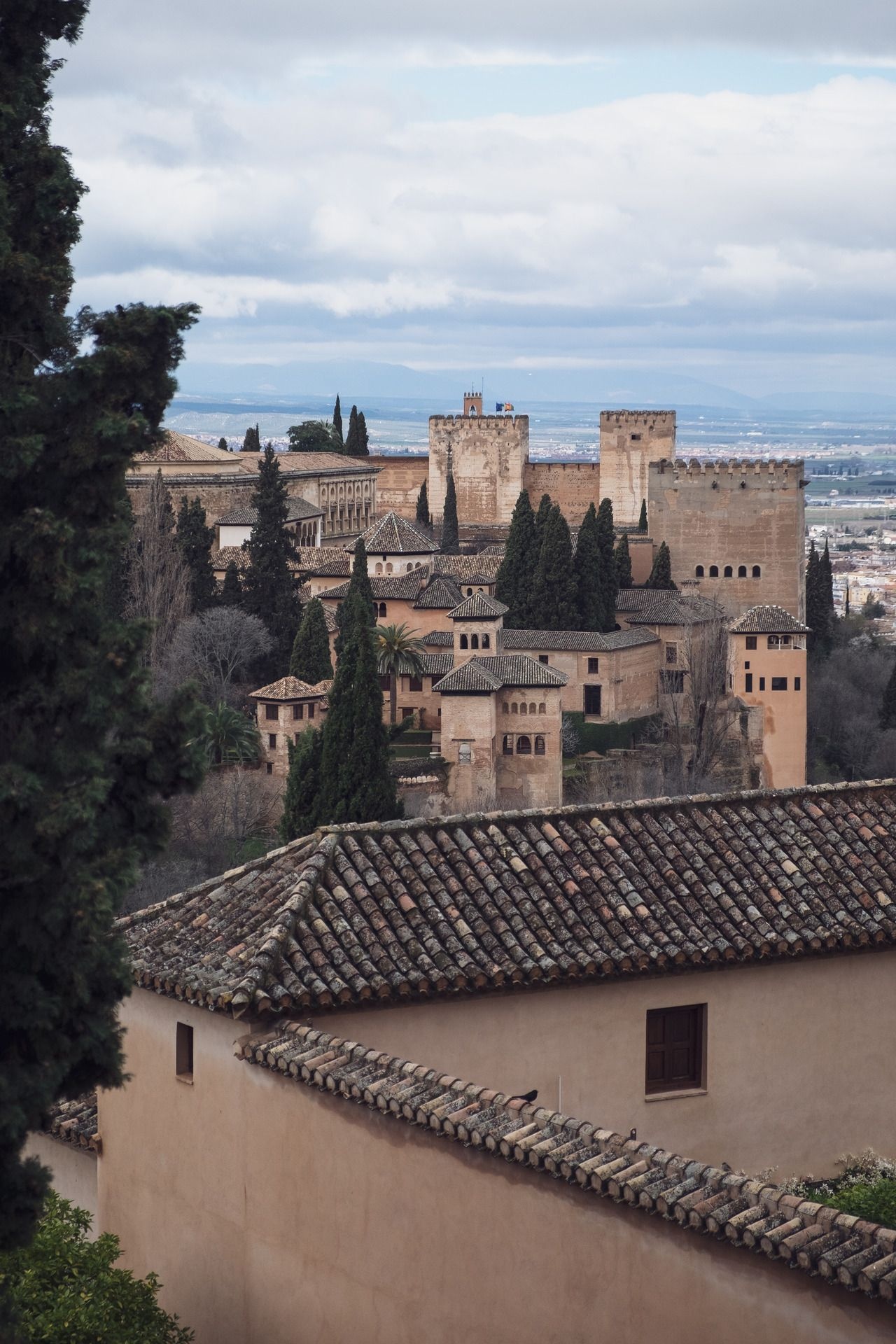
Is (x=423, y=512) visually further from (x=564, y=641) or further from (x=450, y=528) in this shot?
(x=564, y=641)

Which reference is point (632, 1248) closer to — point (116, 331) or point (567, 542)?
point (116, 331)

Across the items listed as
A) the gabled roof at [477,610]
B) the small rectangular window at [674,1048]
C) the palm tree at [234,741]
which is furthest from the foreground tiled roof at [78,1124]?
the gabled roof at [477,610]

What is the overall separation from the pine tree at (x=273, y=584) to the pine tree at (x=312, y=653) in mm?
2166

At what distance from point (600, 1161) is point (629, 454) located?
63292mm

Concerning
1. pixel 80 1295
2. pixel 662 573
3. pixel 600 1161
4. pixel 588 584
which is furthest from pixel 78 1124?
pixel 662 573

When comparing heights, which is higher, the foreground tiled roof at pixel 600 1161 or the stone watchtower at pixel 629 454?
the stone watchtower at pixel 629 454

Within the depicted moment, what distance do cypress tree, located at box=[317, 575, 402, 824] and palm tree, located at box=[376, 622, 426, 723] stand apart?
29.0 feet

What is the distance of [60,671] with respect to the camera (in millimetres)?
7801

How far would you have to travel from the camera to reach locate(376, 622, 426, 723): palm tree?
43.0 meters

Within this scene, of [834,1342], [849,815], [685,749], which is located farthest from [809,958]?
[685,749]

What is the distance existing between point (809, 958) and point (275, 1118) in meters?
3.38

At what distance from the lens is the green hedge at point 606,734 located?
46.2 metres

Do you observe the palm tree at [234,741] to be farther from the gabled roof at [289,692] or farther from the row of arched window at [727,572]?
the row of arched window at [727,572]

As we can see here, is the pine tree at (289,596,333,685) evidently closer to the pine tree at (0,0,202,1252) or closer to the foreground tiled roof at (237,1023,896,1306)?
the foreground tiled roof at (237,1023,896,1306)
